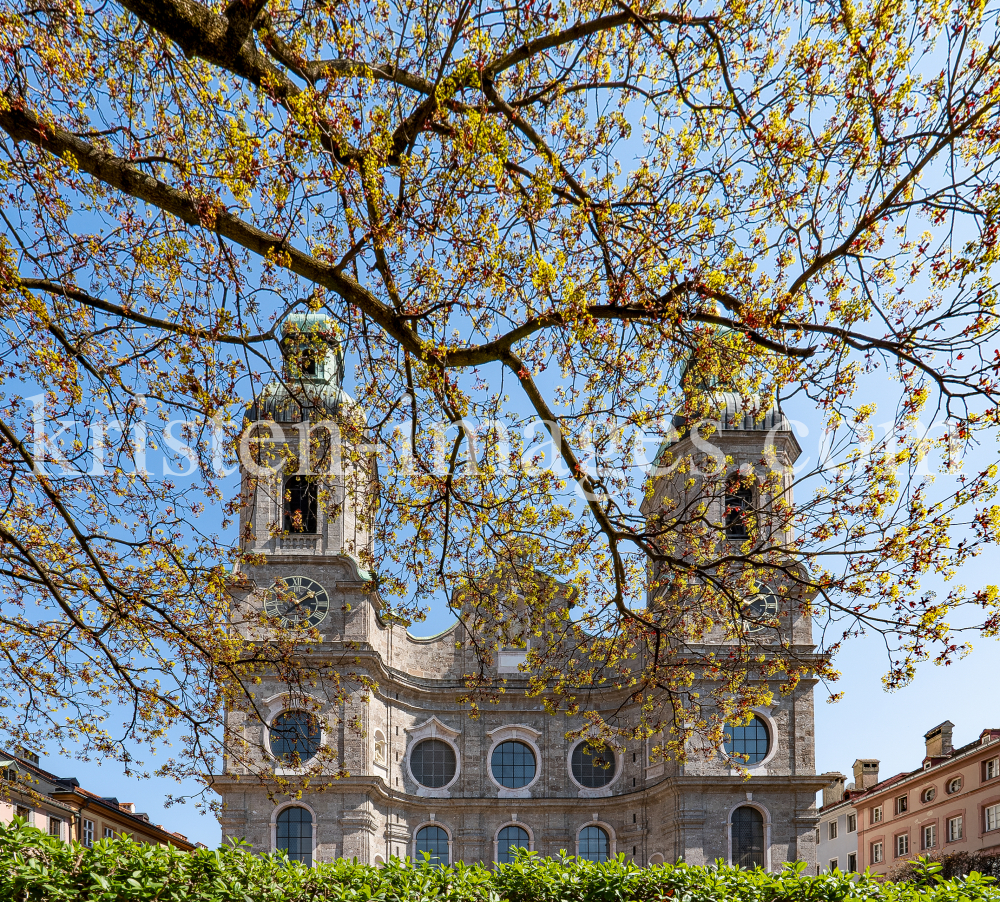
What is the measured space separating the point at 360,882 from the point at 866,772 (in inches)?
2139

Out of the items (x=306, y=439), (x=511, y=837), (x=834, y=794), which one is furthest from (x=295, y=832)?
(x=834, y=794)

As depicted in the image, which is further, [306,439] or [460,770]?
[460,770]

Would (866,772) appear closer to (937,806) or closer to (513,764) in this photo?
(937,806)

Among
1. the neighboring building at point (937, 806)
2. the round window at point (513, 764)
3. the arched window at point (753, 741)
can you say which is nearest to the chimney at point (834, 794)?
the neighboring building at point (937, 806)

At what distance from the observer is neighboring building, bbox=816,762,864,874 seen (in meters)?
52.0

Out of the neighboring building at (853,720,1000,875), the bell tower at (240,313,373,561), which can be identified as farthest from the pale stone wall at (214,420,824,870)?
the bell tower at (240,313,373,561)

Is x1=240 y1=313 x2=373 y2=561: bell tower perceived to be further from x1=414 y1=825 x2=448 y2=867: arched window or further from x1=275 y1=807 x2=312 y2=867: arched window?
x1=414 y1=825 x2=448 y2=867: arched window

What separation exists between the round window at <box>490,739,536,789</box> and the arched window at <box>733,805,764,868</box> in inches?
302

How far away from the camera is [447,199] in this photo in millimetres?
8414

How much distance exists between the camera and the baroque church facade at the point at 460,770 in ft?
98.7

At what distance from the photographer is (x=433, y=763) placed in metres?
34.2

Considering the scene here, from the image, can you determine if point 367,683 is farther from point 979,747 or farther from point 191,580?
point 979,747

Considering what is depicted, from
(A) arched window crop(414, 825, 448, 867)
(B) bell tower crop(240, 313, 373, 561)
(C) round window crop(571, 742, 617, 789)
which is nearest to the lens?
(B) bell tower crop(240, 313, 373, 561)

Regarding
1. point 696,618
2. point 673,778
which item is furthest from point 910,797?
point 696,618
